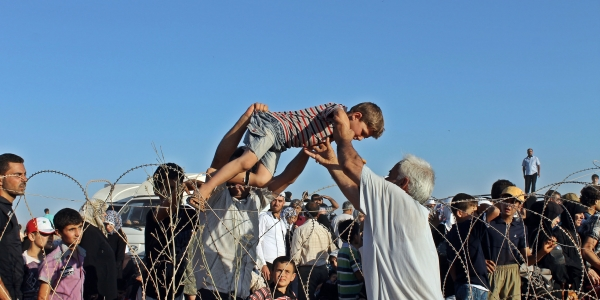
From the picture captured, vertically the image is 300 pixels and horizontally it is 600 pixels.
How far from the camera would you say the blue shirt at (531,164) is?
1587 centimetres

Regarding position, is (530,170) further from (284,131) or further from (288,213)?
(284,131)

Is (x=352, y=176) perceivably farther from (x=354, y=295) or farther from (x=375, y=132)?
(x=354, y=295)

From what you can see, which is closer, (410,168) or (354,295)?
(410,168)

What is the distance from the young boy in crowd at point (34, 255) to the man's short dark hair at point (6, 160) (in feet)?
2.79

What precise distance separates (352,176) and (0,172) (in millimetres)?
2632

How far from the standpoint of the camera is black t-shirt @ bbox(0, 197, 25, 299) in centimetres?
453

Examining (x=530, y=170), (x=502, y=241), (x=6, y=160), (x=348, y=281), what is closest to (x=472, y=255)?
(x=502, y=241)

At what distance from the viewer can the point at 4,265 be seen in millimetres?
4574

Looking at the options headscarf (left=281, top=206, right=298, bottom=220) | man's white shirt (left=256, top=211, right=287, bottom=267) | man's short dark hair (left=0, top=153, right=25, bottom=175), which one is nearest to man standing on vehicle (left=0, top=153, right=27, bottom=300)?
man's short dark hair (left=0, top=153, right=25, bottom=175)

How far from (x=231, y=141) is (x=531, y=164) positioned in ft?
41.1

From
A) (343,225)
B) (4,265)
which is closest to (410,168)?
(4,265)

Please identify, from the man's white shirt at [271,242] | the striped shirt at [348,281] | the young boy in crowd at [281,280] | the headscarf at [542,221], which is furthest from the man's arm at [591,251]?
the man's white shirt at [271,242]

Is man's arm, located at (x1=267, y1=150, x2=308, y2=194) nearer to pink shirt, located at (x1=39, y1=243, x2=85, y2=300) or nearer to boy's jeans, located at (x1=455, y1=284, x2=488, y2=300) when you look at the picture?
pink shirt, located at (x1=39, y1=243, x2=85, y2=300)

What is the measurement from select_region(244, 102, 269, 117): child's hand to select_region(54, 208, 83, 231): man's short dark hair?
177cm
